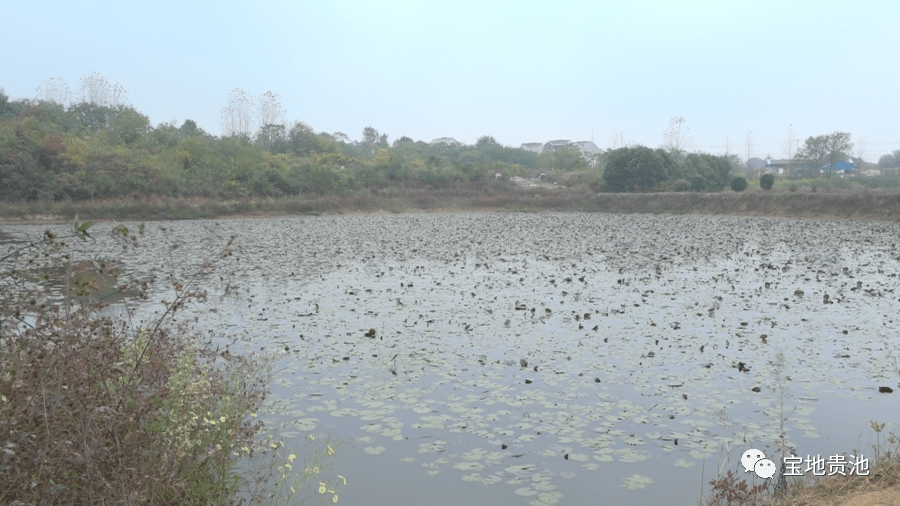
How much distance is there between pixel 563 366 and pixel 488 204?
154 feet

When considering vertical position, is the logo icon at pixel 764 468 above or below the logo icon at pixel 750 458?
above

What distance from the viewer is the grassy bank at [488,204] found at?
39312 millimetres

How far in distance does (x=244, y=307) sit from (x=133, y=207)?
33.7 metres

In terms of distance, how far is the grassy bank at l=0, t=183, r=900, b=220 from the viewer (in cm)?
3931

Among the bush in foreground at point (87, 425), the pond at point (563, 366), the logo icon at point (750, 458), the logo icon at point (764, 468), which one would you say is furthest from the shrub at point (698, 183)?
the bush in foreground at point (87, 425)

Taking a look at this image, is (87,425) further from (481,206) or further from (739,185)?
(739,185)

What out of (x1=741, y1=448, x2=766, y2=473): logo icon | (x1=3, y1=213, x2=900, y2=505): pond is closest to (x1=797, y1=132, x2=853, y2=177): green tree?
(x1=3, y1=213, x2=900, y2=505): pond

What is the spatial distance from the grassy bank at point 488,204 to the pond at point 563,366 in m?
26.4

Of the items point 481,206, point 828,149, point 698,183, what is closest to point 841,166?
point 828,149

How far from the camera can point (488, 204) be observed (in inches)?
2140

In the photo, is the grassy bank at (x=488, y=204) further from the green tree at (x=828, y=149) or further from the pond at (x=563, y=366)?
the green tree at (x=828, y=149)

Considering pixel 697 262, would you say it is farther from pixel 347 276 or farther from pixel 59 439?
pixel 59 439

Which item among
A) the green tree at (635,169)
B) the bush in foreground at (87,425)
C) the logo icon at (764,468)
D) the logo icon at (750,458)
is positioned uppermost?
the green tree at (635,169)

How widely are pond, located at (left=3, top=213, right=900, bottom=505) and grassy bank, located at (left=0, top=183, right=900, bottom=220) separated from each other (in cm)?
2638
